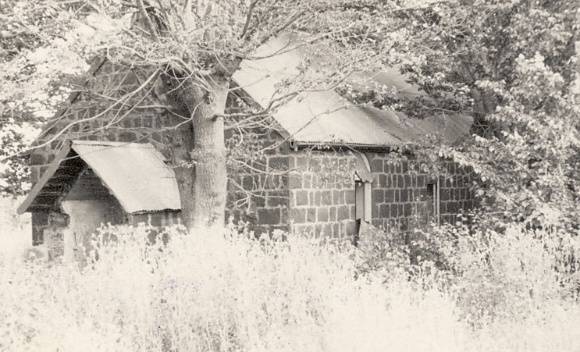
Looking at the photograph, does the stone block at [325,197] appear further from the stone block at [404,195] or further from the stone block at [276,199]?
the stone block at [404,195]

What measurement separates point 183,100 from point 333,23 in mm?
2920

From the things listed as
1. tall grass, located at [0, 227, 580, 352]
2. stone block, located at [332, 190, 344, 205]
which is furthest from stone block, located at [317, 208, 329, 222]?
tall grass, located at [0, 227, 580, 352]

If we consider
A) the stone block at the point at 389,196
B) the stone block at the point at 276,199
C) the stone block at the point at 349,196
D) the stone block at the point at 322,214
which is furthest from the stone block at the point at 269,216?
the stone block at the point at 389,196

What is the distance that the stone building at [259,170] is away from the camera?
49.6 feet

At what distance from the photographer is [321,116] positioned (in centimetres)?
1742

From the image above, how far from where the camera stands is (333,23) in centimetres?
1343

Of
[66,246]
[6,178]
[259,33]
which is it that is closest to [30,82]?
[259,33]

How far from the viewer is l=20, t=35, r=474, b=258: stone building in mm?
15125

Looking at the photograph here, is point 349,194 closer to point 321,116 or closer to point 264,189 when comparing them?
point 321,116

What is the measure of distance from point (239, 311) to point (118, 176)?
730cm

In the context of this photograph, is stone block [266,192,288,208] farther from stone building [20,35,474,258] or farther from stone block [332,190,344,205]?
stone block [332,190,344,205]

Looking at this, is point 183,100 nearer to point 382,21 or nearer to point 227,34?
point 227,34

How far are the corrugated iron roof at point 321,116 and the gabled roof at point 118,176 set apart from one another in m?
2.51

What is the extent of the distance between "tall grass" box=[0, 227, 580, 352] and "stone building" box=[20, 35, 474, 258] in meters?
5.02
